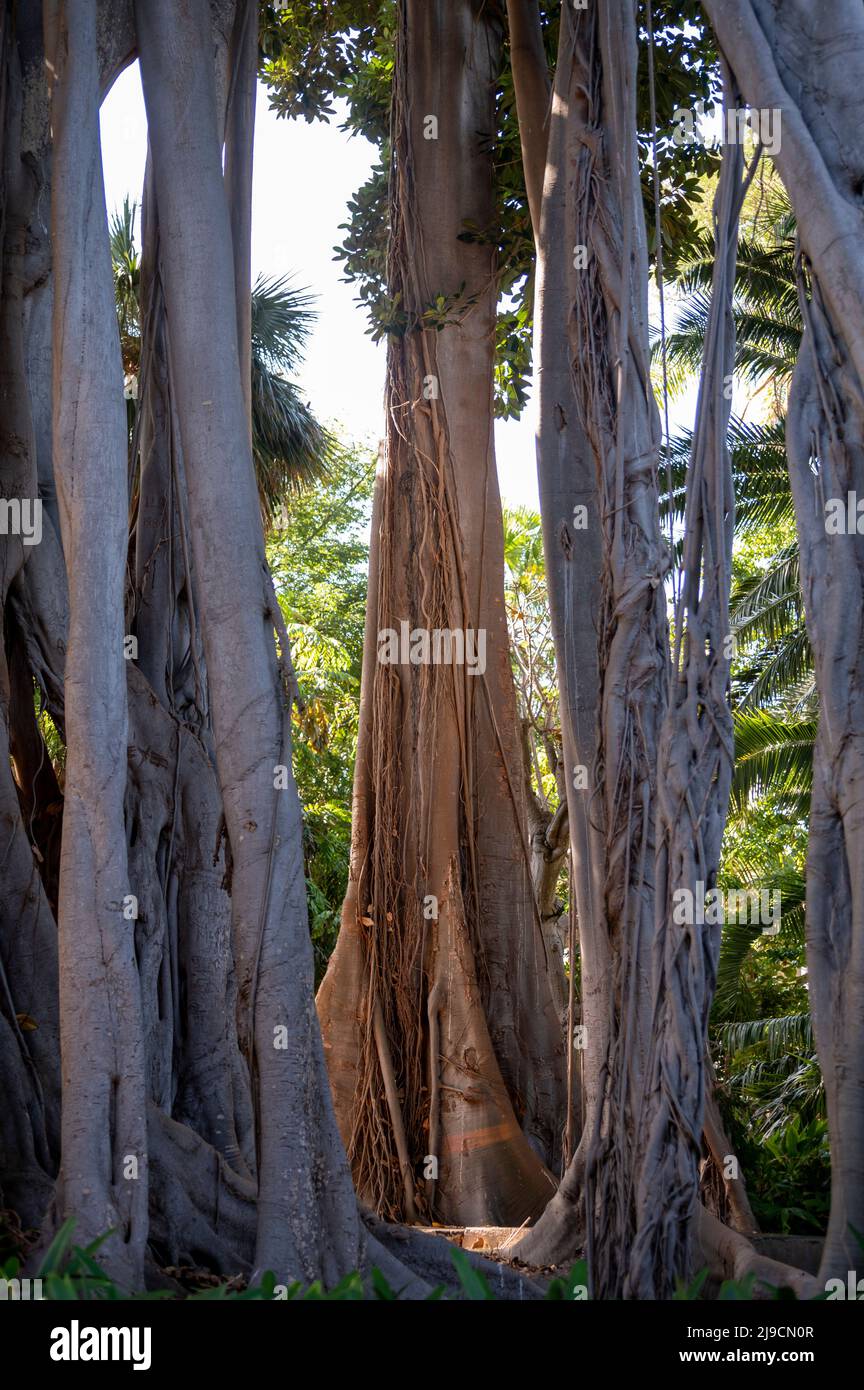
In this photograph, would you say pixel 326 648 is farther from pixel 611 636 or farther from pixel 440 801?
pixel 611 636

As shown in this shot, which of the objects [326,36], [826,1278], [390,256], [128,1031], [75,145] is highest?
[326,36]

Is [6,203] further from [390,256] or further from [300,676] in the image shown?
[300,676]

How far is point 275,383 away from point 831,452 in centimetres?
718

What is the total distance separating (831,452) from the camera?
8.59 feet

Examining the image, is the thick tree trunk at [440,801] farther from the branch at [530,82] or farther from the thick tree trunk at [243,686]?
the thick tree trunk at [243,686]

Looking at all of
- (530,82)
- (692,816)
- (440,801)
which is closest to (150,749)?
(440,801)

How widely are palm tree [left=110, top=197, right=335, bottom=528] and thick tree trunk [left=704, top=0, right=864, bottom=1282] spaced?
6008 millimetres

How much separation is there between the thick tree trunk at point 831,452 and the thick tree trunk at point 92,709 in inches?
57.7

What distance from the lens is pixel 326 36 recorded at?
6.65 metres

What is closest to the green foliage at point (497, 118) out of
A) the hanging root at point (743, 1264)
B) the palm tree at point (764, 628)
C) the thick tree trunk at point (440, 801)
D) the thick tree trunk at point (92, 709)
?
the thick tree trunk at point (440, 801)

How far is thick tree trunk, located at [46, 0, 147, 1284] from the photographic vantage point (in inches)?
112

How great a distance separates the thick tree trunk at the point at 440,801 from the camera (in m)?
5.05

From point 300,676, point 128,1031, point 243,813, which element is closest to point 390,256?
point 243,813

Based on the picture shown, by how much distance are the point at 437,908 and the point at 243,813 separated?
2.20m
